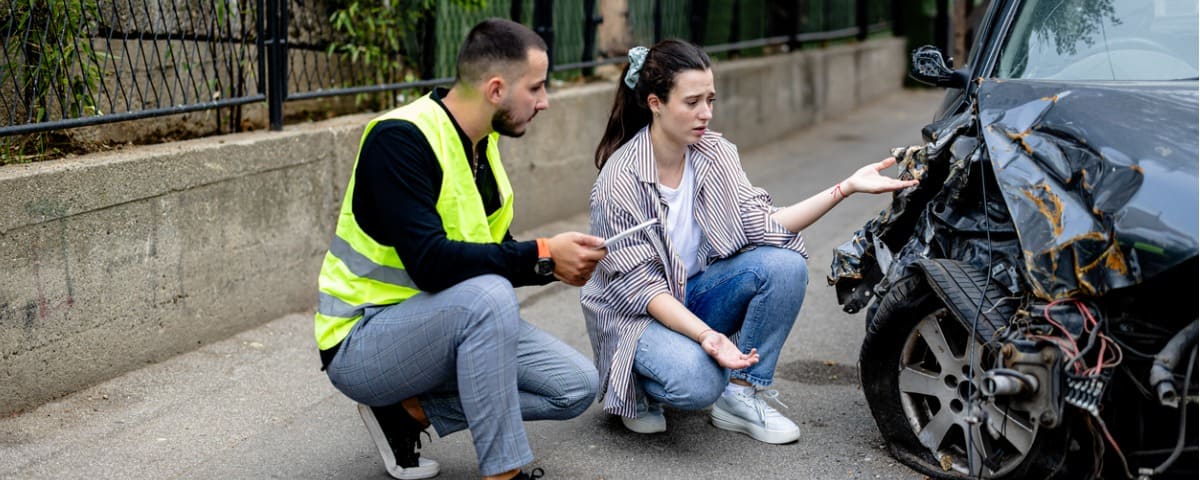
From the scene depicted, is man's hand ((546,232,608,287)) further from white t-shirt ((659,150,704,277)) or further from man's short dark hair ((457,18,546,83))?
white t-shirt ((659,150,704,277))

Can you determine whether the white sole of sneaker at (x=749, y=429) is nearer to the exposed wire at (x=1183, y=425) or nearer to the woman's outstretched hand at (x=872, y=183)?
the woman's outstretched hand at (x=872, y=183)

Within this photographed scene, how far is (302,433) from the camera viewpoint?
170 inches

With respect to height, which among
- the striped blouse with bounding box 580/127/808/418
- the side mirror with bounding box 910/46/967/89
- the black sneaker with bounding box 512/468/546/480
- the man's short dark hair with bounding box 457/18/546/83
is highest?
the man's short dark hair with bounding box 457/18/546/83

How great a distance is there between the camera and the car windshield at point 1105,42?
4277 mm

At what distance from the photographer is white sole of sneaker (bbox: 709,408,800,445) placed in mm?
4219

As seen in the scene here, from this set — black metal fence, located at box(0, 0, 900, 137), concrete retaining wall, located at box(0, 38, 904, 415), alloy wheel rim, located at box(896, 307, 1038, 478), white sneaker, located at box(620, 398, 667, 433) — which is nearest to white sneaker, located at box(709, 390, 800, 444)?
white sneaker, located at box(620, 398, 667, 433)

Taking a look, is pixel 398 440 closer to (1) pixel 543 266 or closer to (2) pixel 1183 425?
(1) pixel 543 266

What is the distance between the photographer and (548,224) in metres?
7.89

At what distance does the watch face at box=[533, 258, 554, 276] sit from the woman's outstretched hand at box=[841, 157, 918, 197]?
3.39ft

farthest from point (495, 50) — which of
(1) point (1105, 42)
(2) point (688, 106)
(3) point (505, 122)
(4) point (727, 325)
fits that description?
(1) point (1105, 42)

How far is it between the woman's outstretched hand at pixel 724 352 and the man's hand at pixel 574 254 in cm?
59

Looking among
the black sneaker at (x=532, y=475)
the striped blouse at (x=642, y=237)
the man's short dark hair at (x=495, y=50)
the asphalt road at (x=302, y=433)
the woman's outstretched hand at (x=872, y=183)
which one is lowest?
the asphalt road at (x=302, y=433)

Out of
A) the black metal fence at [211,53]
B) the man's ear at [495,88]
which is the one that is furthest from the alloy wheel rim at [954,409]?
the black metal fence at [211,53]

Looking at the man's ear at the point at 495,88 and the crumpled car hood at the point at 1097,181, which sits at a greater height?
the man's ear at the point at 495,88
